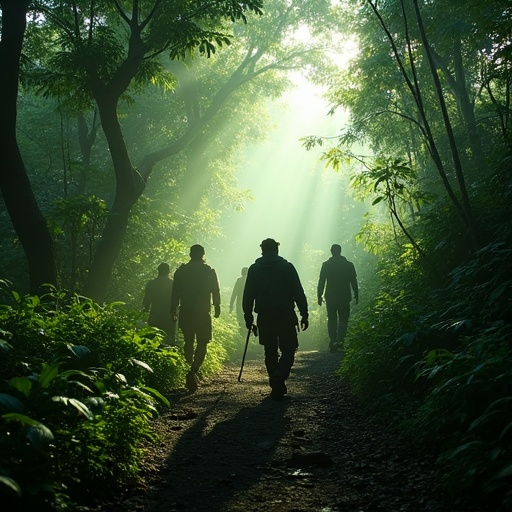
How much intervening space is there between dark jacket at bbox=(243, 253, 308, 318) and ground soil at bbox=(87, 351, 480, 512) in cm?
132

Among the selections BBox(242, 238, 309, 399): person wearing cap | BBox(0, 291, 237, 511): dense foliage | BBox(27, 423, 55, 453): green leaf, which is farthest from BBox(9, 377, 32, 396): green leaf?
BBox(242, 238, 309, 399): person wearing cap

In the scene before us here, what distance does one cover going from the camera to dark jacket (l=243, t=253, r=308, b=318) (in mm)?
7520

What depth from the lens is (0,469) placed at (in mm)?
2646

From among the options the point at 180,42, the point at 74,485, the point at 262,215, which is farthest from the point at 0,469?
the point at 262,215

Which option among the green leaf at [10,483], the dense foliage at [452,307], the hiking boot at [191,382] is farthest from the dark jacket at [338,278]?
the green leaf at [10,483]

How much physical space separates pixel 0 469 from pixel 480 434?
2.90 meters

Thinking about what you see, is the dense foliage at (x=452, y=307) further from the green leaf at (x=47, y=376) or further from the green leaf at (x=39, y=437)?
the green leaf at (x=47, y=376)

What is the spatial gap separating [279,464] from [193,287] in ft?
14.9

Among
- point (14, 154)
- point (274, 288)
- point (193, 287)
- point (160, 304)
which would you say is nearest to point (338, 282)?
point (160, 304)

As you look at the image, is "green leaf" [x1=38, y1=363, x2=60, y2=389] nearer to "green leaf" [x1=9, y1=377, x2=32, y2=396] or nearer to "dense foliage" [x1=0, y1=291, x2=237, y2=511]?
"dense foliage" [x1=0, y1=291, x2=237, y2=511]

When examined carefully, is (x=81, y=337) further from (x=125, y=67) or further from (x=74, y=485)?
(x=125, y=67)

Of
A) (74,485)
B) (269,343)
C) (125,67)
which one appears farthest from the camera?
(125,67)

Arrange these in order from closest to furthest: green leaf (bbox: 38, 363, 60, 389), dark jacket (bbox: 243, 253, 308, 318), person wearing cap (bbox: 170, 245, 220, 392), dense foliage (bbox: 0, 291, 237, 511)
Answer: dense foliage (bbox: 0, 291, 237, 511)
green leaf (bbox: 38, 363, 60, 389)
dark jacket (bbox: 243, 253, 308, 318)
person wearing cap (bbox: 170, 245, 220, 392)

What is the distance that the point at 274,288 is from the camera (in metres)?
7.57
